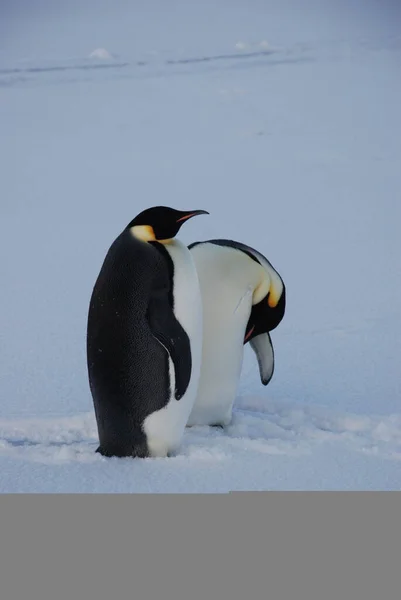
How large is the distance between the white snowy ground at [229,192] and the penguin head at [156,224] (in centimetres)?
49

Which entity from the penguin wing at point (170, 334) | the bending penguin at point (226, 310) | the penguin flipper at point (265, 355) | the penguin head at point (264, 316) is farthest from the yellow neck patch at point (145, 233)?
the penguin flipper at point (265, 355)

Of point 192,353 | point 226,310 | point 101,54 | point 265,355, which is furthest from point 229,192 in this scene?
point 192,353

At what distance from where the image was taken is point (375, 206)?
4.64 metres

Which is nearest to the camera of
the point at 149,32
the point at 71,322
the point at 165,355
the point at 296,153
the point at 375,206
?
the point at 165,355

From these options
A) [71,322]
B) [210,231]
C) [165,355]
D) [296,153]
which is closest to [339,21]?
[296,153]

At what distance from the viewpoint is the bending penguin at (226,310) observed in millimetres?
2605

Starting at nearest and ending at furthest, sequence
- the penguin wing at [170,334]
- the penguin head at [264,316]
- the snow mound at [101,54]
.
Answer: the penguin wing at [170,334]
the penguin head at [264,316]
the snow mound at [101,54]

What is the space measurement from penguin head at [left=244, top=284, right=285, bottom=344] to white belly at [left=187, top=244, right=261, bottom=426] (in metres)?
0.06

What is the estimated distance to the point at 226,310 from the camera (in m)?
2.61

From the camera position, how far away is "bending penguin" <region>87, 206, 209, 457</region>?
234cm

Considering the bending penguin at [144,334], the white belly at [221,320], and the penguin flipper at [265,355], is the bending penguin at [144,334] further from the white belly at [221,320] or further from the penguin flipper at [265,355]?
the penguin flipper at [265,355]

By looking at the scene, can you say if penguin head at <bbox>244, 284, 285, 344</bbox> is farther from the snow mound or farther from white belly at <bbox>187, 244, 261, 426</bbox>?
the snow mound

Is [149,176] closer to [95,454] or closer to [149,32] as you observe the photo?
[149,32]

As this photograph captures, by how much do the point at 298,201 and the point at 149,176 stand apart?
0.64m
